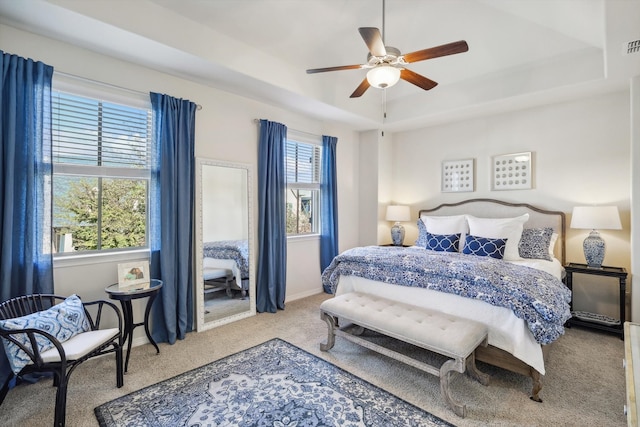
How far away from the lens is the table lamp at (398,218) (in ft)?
16.7

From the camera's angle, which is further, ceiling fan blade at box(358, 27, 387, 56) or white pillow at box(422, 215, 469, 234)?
white pillow at box(422, 215, 469, 234)

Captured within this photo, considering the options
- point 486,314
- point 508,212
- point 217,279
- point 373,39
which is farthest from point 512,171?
point 217,279

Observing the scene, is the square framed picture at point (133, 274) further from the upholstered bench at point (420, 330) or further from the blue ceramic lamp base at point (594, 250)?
the blue ceramic lamp base at point (594, 250)

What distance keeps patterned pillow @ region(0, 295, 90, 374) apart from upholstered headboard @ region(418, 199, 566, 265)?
4.53 metres

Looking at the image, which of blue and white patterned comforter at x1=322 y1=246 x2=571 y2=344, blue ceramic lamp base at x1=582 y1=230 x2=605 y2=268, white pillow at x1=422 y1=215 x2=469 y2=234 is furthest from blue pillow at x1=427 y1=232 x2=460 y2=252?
blue ceramic lamp base at x1=582 y1=230 x2=605 y2=268

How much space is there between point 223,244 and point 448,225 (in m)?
2.99

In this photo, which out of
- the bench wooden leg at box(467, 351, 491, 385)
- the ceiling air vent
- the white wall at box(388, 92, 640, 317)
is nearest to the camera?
the bench wooden leg at box(467, 351, 491, 385)

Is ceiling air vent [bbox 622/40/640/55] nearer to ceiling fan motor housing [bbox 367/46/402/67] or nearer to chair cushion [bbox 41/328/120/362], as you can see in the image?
ceiling fan motor housing [bbox 367/46/402/67]

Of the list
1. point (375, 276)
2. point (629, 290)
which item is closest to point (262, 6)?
point (375, 276)

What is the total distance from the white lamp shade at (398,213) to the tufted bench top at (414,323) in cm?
230

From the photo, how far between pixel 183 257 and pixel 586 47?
4766mm

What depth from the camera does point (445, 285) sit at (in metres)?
2.73

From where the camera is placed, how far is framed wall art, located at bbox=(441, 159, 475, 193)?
4703 millimetres

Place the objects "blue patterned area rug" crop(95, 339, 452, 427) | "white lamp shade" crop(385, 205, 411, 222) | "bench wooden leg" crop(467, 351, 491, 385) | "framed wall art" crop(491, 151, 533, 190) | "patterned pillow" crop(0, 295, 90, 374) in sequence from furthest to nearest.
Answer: "white lamp shade" crop(385, 205, 411, 222)
"framed wall art" crop(491, 151, 533, 190)
"bench wooden leg" crop(467, 351, 491, 385)
"blue patterned area rug" crop(95, 339, 452, 427)
"patterned pillow" crop(0, 295, 90, 374)
